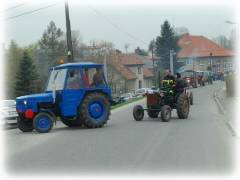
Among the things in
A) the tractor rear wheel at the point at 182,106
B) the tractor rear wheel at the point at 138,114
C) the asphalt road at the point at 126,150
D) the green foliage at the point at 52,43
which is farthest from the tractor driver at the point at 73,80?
the green foliage at the point at 52,43

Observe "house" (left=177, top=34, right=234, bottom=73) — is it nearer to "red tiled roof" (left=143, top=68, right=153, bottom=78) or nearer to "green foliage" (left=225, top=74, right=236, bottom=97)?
"red tiled roof" (left=143, top=68, right=153, bottom=78)

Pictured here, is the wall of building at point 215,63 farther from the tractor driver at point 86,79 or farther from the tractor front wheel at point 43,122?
the tractor front wheel at point 43,122

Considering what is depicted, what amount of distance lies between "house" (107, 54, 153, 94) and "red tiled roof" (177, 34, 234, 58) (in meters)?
9.15

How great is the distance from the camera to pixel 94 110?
17.5 metres

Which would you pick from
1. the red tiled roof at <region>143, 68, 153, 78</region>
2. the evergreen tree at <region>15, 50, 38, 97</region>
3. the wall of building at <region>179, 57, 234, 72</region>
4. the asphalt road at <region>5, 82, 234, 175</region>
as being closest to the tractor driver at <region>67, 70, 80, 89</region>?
the asphalt road at <region>5, 82, 234, 175</region>

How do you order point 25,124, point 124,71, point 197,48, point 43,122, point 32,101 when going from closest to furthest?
point 43,122 → point 32,101 → point 25,124 → point 124,71 → point 197,48

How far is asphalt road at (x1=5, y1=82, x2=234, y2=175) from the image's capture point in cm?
1015

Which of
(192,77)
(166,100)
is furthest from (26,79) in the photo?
(166,100)

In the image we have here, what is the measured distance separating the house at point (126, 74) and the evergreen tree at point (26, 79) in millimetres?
23569

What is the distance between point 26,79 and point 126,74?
46458 mm

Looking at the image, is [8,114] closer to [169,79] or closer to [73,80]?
[73,80]

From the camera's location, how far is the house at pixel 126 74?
80312 mm

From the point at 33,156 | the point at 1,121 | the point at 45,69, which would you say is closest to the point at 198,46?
the point at 45,69

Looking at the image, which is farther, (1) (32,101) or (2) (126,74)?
(2) (126,74)
